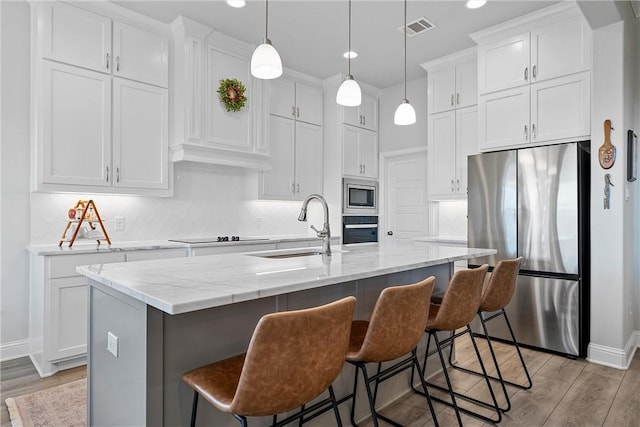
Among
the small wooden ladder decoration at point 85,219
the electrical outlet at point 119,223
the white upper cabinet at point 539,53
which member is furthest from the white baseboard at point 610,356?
the electrical outlet at point 119,223

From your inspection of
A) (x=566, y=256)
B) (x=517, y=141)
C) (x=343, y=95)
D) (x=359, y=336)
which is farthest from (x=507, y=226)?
(x=359, y=336)

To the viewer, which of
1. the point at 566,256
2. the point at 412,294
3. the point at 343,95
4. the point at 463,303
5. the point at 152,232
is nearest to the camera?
the point at 412,294

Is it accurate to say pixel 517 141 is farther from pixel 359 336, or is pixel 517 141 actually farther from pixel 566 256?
pixel 359 336

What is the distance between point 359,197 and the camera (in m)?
5.18

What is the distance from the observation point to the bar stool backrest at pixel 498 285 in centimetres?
239

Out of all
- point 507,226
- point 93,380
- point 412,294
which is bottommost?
point 93,380

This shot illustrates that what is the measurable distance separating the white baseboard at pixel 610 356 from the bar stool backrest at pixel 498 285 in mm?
1235

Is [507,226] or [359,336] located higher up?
[507,226]

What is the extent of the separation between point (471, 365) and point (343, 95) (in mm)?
2204

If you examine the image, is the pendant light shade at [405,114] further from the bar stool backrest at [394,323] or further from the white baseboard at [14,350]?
the white baseboard at [14,350]

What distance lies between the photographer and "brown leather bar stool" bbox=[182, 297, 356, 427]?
113 centimetres

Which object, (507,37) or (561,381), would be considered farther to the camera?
(507,37)

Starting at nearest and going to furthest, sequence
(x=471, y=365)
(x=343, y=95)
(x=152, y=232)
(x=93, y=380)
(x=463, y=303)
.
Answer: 1. (x=93, y=380)
2. (x=463, y=303)
3. (x=343, y=95)
4. (x=471, y=365)
5. (x=152, y=232)

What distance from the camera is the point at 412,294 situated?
1.63 metres
